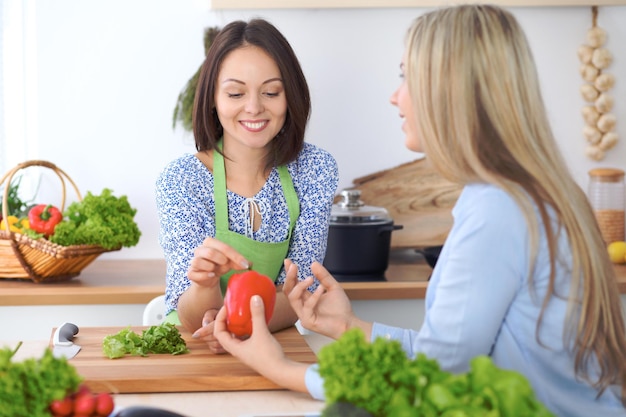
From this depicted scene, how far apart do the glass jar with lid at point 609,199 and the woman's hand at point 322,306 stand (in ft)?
5.66

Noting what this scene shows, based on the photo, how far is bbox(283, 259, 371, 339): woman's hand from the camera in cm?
162

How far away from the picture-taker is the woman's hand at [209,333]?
164cm

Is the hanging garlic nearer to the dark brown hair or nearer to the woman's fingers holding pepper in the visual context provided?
the dark brown hair


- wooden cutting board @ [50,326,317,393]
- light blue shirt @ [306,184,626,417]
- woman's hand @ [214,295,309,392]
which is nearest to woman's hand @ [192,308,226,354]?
wooden cutting board @ [50,326,317,393]

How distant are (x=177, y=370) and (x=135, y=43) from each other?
6.10 feet

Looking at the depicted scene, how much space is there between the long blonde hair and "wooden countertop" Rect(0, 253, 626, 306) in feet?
4.67

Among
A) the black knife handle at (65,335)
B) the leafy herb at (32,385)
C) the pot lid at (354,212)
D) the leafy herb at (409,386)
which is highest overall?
the leafy herb at (409,386)

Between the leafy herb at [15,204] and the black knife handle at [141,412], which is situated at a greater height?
the black knife handle at [141,412]

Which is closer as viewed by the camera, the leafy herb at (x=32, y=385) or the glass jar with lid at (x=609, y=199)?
the leafy herb at (x=32, y=385)

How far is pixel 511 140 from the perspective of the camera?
1244mm

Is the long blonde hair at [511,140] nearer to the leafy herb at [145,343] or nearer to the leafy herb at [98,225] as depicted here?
the leafy herb at [145,343]

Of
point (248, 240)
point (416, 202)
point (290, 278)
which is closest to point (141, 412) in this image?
point (290, 278)

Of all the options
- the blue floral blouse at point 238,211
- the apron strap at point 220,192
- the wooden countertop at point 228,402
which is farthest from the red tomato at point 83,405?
the apron strap at point 220,192

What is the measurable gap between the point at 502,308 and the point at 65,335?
2.87ft
